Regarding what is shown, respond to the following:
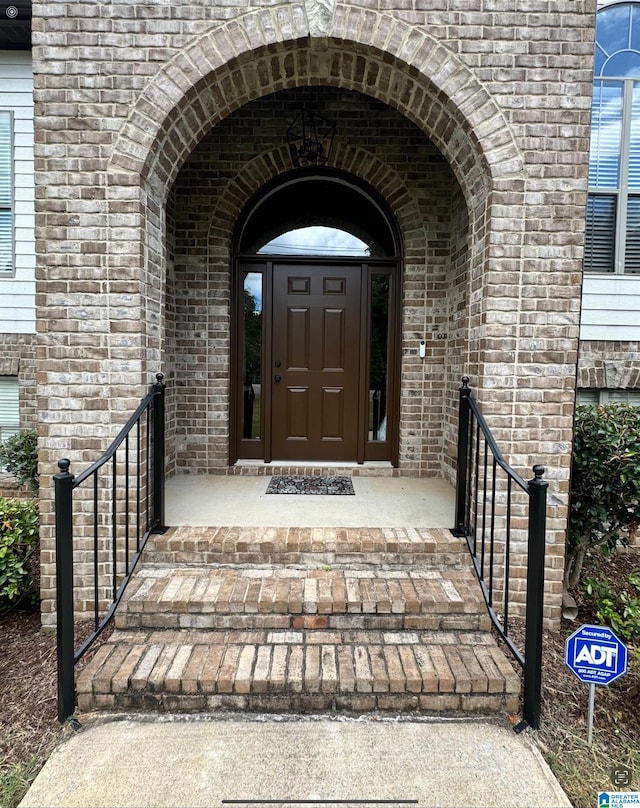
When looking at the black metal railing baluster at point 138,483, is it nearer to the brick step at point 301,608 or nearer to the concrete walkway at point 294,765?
the brick step at point 301,608

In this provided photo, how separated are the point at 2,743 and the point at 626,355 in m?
4.97

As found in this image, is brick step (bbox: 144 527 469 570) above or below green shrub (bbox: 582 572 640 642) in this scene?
above

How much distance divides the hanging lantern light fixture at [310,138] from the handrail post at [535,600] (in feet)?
10.5

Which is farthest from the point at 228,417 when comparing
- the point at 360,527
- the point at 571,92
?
the point at 571,92

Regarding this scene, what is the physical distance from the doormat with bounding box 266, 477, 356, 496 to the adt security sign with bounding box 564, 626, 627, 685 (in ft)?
5.93

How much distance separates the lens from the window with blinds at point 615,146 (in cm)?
411

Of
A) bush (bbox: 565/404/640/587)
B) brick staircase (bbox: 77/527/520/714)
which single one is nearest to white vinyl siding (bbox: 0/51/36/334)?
brick staircase (bbox: 77/527/520/714)

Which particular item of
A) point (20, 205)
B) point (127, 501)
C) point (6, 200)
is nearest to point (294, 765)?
point (127, 501)

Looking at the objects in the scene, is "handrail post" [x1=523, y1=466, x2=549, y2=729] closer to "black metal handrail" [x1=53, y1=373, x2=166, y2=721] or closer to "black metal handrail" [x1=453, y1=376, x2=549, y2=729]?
"black metal handrail" [x1=453, y1=376, x2=549, y2=729]

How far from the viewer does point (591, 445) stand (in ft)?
9.31

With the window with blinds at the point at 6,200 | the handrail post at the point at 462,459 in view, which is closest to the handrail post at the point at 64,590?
the handrail post at the point at 462,459

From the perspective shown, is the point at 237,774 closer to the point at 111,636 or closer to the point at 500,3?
the point at 111,636

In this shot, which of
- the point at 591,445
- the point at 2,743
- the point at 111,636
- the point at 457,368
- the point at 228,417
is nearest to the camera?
the point at 2,743

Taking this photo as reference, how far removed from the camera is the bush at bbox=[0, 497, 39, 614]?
2666 millimetres
